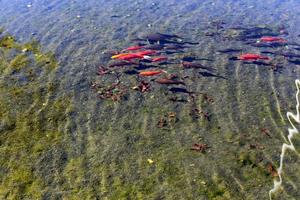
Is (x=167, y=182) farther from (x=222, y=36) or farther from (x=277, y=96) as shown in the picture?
(x=222, y=36)

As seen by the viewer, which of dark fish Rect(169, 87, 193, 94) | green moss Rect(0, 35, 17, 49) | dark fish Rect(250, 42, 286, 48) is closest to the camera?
dark fish Rect(169, 87, 193, 94)

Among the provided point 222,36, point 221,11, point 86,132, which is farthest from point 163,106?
point 221,11

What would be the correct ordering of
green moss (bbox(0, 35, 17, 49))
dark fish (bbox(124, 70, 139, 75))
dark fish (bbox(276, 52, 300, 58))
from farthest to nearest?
green moss (bbox(0, 35, 17, 49))
dark fish (bbox(276, 52, 300, 58))
dark fish (bbox(124, 70, 139, 75))

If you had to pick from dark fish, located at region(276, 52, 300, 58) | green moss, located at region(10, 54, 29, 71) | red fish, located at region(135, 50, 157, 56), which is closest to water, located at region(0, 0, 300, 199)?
green moss, located at region(10, 54, 29, 71)

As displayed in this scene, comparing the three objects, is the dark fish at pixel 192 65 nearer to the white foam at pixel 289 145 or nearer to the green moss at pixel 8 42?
the white foam at pixel 289 145

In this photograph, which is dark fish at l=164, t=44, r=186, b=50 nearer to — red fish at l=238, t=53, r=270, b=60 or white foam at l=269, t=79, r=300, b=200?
red fish at l=238, t=53, r=270, b=60

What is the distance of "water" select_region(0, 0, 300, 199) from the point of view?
9.79 meters

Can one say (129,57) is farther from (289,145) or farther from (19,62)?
(289,145)

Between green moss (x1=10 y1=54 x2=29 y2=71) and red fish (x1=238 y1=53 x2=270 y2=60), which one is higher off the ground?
green moss (x1=10 y1=54 x2=29 y2=71)

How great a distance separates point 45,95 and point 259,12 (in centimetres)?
1480

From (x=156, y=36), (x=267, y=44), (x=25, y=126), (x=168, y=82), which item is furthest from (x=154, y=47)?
(x=25, y=126)

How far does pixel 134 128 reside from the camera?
12.0m

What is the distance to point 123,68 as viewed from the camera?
15703mm

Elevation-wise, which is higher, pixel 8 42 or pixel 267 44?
pixel 8 42
